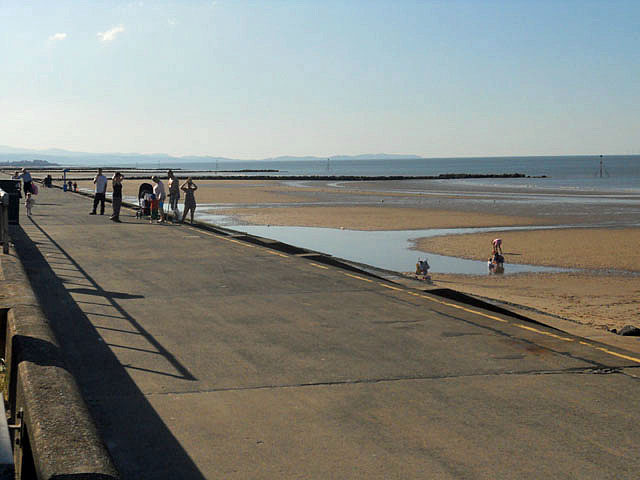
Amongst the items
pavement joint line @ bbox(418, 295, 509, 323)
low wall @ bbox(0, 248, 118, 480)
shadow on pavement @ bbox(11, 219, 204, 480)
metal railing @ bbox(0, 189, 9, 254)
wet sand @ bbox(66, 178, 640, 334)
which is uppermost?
metal railing @ bbox(0, 189, 9, 254)

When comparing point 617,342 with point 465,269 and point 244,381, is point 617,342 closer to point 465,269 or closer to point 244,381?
point 244,381

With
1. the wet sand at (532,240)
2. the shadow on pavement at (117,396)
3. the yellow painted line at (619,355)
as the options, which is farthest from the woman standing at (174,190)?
the yellow painted line at (619,355)

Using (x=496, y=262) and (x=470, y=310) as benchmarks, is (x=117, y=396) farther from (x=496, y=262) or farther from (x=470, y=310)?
(x=496, y=262)

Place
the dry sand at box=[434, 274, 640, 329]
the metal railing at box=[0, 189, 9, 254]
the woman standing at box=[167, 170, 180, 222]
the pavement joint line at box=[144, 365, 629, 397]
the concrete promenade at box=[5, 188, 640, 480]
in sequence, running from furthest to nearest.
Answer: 1. the woman standing at box=[167, 170, 180, 222]
2. the dry sand at box=[434, 274, 640, 329]
3. the metal railing at box=[0, 189, 9, 254]
4. the pavement joint line at box=[144, 365, 629, 397]
5. the concrete promenade at box=[5, 188, 640, 480]

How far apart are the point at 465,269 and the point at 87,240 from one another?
35.8 ft

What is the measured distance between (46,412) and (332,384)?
3059 mm

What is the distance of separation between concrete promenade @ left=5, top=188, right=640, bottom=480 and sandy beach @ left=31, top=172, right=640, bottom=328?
5.38 metres

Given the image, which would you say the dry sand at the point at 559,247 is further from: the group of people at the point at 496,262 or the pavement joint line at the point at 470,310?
the pavement joint line at the point at 470,310

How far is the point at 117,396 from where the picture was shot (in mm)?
7168

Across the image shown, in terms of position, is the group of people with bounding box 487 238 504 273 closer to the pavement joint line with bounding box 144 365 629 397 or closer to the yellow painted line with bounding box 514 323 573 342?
the yellow painted line with bounding box 514 323 573 342

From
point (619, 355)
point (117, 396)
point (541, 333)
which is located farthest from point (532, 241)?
point (117, 396)

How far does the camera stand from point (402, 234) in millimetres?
33906

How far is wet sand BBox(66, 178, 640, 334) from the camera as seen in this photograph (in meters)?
17.5

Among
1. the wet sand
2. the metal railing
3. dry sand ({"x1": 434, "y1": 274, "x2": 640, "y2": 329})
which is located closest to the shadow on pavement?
the metal railing
